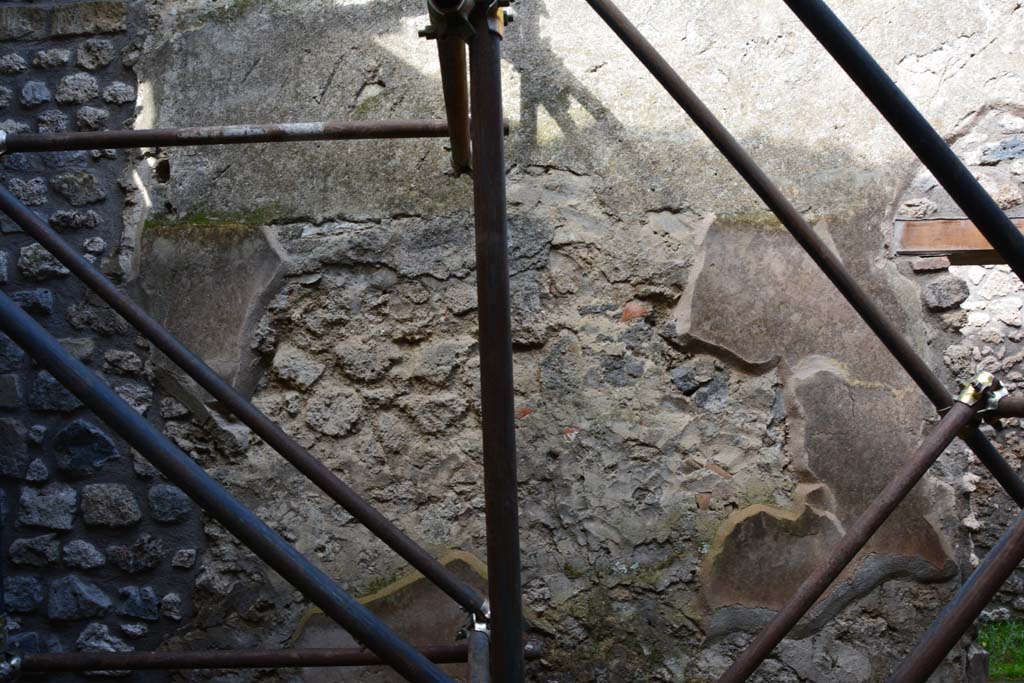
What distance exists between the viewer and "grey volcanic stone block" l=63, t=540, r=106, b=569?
8.79 feet

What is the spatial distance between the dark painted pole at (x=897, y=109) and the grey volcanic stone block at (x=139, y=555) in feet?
7.58

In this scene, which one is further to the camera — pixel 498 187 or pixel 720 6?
pixel 720 6

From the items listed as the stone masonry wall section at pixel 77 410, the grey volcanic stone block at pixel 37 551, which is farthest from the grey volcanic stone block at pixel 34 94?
the grey volcanic stone block at pixel 37 551

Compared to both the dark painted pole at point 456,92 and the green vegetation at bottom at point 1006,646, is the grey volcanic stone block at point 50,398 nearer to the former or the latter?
the dark painted pole at point 456,92

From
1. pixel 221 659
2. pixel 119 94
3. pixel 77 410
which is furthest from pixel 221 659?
pixel 119 94

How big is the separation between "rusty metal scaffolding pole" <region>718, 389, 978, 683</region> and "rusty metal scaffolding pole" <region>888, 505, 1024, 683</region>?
0.30 metres

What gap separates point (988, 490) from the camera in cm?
250

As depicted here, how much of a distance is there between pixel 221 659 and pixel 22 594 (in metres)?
0.96

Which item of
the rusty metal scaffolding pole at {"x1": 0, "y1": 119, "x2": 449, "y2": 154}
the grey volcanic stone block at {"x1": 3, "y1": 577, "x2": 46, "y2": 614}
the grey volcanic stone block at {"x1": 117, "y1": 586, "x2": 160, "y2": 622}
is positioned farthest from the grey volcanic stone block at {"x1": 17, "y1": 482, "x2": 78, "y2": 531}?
the rusty metal scaffolding pole at {"x1": 0, "y1": 119, "x2": 449, "y2": 154}

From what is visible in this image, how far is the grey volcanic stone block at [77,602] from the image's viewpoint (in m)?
2.66

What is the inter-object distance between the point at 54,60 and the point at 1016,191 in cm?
304

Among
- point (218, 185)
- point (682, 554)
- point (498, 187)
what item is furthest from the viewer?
point (218, 185)

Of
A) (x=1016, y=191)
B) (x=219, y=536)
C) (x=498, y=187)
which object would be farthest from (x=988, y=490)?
(x=219, y=536)

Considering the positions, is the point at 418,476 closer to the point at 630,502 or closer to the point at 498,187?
the point at 630,502
